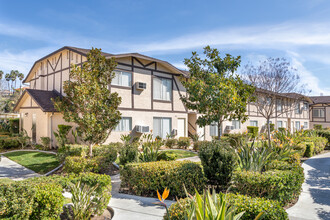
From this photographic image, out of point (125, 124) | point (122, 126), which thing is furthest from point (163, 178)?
point (125, 124)

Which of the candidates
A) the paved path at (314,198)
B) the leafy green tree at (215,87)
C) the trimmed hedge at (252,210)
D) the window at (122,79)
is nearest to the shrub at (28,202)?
the trimmed hedge at (252,210)

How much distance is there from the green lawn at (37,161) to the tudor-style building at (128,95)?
103 inches

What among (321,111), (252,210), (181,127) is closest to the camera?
(252,210)

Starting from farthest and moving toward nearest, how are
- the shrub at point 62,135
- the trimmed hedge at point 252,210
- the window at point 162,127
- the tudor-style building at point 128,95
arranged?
the window at point 162,127 < the tudor-style building at point 128,95 < the shrub at point 62,135 < the trimmed hedge at point 252,210

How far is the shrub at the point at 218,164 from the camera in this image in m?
7.14

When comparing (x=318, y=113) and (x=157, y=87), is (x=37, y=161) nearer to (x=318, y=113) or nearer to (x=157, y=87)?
(x=157, y=87)

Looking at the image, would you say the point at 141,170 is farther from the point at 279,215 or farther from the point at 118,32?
the point at 118,32

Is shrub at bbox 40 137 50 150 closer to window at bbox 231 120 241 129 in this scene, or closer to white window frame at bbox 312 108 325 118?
window at bbox 231 120 241 129

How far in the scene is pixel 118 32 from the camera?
1492 cm

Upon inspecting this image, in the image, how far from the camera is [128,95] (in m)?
17.7

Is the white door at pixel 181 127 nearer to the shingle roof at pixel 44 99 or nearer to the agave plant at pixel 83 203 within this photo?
the shingle roof at pixel 44 99

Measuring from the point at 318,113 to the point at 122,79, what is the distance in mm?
42294

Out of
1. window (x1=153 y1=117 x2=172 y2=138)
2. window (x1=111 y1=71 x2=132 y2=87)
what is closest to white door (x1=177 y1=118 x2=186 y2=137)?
window (x1=153 y1=117 x2=172 y2=138)

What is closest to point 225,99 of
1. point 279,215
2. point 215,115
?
point 215,115
